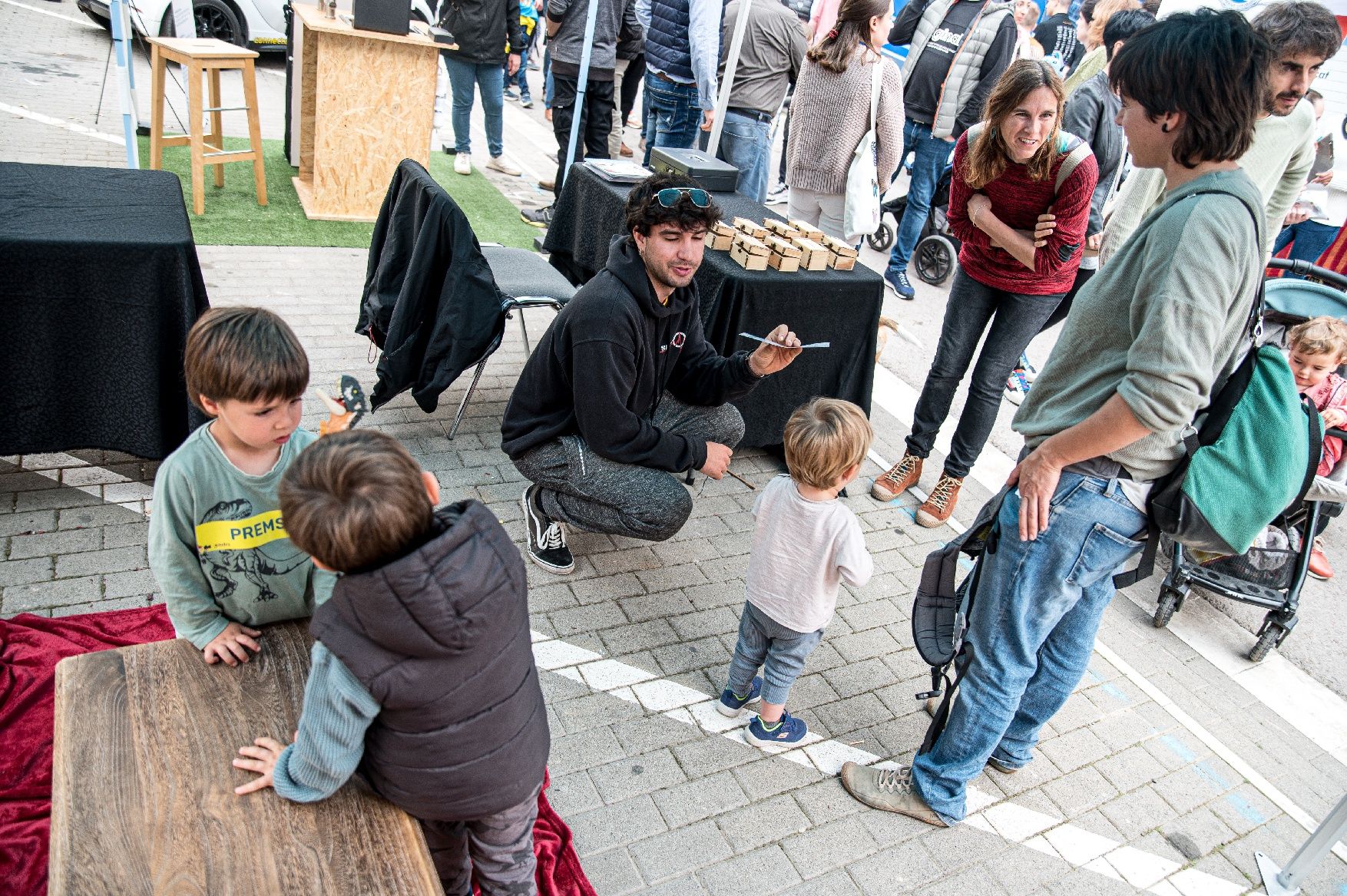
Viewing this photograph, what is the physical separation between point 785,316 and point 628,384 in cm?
112

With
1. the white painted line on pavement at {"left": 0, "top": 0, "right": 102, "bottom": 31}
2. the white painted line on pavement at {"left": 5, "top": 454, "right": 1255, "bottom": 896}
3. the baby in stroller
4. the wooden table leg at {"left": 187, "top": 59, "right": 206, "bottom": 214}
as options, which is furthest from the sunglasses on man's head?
the white painted line on pavement at {"left": 0, "top": 0, "right": 102, "bottom": 31}

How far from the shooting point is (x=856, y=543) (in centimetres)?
244

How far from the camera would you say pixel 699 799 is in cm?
256

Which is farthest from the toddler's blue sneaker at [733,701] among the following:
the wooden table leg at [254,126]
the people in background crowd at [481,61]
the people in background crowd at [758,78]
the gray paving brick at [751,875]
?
the people in background crowd at [481,61]

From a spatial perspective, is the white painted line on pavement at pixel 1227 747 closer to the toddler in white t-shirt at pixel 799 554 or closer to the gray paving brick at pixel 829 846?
the gray paving brick at pixel 829 846

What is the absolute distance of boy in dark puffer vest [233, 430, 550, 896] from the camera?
1400mm

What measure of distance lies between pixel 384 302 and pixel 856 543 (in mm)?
2484

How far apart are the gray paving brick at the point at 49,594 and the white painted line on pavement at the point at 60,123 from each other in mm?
5710

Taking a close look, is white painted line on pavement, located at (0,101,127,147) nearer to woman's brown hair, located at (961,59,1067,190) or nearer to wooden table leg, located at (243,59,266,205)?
wooden table leg, located at (243,59,266,205)

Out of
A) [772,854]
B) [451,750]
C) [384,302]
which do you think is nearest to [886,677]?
[772,854]

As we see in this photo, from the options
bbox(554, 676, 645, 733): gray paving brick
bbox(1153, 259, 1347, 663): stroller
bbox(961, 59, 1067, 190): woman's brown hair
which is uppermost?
bbox(961, 59, 1067, 190): woman's brown hair

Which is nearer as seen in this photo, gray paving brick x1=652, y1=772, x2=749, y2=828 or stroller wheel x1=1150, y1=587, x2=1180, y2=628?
gray paving brick x1=652, y1=772, x2=749, y2=828

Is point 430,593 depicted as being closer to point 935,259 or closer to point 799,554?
point 799,554

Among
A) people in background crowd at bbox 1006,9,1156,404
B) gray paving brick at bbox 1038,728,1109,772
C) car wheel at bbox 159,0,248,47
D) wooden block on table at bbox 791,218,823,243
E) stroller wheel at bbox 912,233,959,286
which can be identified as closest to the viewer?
gray paving brick at bbox 1038,728,1109,772
